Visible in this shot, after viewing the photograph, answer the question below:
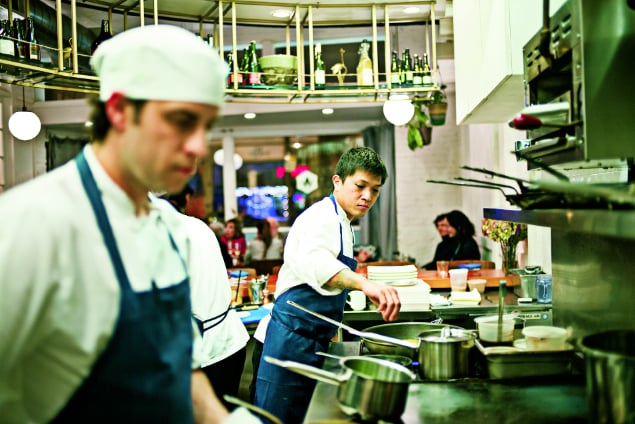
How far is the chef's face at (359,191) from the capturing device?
2.73 metres

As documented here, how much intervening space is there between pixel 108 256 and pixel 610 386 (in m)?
1.09

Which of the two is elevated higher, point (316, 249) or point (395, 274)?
point (316, 249)

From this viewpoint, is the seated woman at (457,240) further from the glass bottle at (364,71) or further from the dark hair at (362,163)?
the dark hair at (362,163)

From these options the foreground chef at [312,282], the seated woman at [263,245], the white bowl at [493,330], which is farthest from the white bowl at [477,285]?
the seated woman at [263,245]

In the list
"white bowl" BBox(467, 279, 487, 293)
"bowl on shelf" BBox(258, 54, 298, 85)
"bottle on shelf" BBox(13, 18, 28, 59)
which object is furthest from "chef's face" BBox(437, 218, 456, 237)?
"bottle on shelf" BBox(13, 18, 28, 59)

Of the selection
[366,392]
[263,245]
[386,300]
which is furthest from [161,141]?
[263,245]

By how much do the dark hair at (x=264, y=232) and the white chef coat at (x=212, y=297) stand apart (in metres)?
5.29

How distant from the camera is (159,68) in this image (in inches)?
44.3

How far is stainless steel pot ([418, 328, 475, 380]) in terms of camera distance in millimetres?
1995

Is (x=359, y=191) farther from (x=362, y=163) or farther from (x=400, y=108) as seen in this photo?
(x=400, y=108)

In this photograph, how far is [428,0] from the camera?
212 inches

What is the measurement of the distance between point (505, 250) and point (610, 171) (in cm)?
264

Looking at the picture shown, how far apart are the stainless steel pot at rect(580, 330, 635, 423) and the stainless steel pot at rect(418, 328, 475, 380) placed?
594 mm

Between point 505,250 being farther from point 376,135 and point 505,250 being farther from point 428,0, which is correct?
point 376,135
